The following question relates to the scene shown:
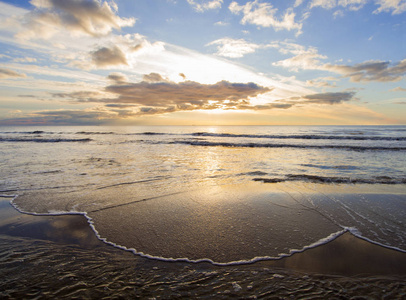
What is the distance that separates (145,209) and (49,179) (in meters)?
5.73

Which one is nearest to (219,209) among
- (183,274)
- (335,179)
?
(183,274)

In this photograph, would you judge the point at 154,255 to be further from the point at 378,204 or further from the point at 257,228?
the point at 378,204

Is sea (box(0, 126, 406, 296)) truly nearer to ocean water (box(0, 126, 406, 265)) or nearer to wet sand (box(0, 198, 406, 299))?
ocean water (box(0, 126, 406, 265))

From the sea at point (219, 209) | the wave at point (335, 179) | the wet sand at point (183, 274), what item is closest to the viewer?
the wet sand at point (183, 274)

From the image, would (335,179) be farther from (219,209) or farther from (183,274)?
(183,274)

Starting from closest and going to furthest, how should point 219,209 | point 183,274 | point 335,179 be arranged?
point 183,274
point 219,209
point 335,179

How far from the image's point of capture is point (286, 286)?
9.08ft

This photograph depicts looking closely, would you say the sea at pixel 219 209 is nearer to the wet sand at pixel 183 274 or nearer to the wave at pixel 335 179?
the wave at pixel 335 179

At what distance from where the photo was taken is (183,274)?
298cm

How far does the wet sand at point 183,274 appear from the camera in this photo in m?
2.63

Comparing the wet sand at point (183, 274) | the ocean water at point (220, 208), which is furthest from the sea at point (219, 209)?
the wet sand at point (183, 274)

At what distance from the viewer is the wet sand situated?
104 inches

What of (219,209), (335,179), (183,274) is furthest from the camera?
(335,179)

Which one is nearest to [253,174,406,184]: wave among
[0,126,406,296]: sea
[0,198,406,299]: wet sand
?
[0,126,406,296]: sea
